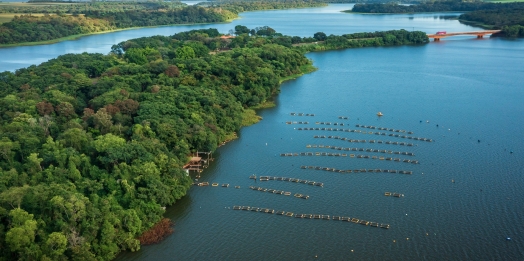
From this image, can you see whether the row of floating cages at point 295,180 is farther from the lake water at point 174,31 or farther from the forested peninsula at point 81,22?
the forested peninsula at point 81,22

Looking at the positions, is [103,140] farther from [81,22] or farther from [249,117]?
[81,22]

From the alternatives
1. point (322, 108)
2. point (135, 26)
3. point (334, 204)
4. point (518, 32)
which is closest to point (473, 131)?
point (322, 108)

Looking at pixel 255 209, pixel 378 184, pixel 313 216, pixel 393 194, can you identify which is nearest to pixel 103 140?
pixel 255 209

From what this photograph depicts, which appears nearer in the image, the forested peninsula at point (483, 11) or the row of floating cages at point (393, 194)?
the row of floating cages at point (393, 194)

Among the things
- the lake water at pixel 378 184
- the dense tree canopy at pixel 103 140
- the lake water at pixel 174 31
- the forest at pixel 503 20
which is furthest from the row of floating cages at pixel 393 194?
the forest at pixel 503 20

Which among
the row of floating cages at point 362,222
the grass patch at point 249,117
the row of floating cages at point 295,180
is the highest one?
the grass patch at point 249,117

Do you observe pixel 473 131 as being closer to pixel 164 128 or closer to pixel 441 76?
pixel 441 76

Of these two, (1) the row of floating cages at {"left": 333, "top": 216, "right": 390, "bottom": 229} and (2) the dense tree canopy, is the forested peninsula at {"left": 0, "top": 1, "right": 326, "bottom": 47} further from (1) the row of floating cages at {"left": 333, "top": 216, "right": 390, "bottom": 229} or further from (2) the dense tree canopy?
(1) the row of floating cages at {"left": 333, "top": 216, "right": 390, "bottom": 229}
